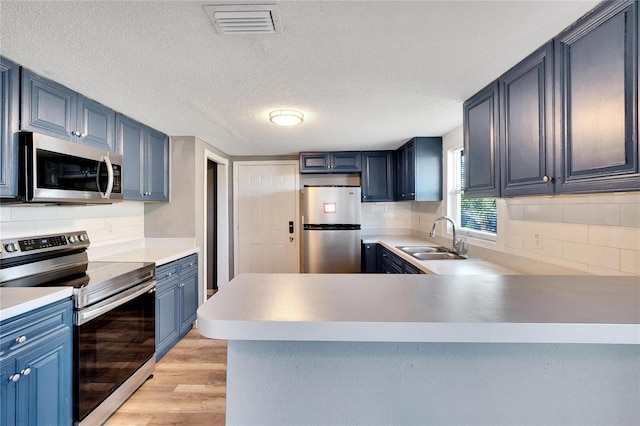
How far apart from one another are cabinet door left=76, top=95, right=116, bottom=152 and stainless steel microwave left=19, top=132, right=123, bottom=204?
0.42ft

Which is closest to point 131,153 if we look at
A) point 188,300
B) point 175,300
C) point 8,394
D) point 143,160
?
point 143,160

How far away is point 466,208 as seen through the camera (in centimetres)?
297

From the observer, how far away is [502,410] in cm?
84

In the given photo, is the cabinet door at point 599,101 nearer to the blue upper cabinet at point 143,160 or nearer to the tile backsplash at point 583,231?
the tile backsplash at point 583,231

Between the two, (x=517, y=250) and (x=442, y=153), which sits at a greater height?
(x=442, y=153)

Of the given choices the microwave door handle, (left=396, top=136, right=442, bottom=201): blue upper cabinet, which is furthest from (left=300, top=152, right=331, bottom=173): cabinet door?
the microwave door handle

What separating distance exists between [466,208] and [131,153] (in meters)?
3.25

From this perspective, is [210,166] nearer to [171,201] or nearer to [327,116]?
[171,201]

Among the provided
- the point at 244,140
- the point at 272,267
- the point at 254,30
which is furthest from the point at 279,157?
the point at 254,30

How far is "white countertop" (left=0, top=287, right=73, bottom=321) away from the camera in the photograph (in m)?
1.25

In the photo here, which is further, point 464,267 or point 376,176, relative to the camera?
point 376,176

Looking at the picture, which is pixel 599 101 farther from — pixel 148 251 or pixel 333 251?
pixel 148 251

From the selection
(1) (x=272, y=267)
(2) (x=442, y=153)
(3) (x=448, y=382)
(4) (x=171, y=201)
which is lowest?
(1) (x=272, y=267)

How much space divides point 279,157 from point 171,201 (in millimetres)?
1746
